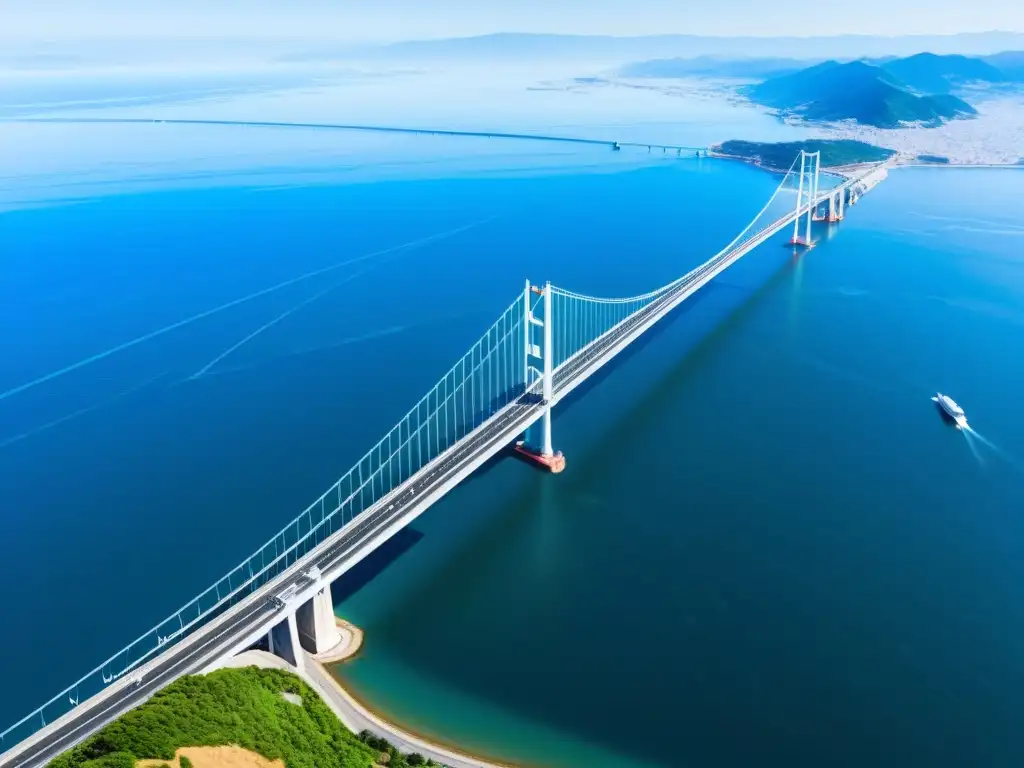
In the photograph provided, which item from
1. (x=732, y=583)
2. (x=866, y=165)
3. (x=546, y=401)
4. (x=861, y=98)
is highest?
(x=861, y=98)

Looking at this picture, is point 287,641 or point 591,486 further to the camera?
point 591,486

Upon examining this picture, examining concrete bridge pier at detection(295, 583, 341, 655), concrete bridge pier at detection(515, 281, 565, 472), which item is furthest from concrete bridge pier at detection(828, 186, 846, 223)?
concrete bridge pier at detection(295, 583, 341, 655)

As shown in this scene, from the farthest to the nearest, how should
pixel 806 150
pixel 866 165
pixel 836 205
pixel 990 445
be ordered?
1. pixel 806 150
2. pixel 866 165
3. pixel 836 205
4. pixel 990 445

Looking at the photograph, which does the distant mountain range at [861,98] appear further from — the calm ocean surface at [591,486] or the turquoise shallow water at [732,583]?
the turquoise shallow water at [732,583]

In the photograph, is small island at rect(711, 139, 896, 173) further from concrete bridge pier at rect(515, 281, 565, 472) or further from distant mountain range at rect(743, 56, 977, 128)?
concrete bridge pier at rect(515, 281, 565, 472)

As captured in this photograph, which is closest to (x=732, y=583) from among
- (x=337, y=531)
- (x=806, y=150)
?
(x=337, y=531)

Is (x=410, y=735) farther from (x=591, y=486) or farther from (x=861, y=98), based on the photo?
(x=861, y=98)
